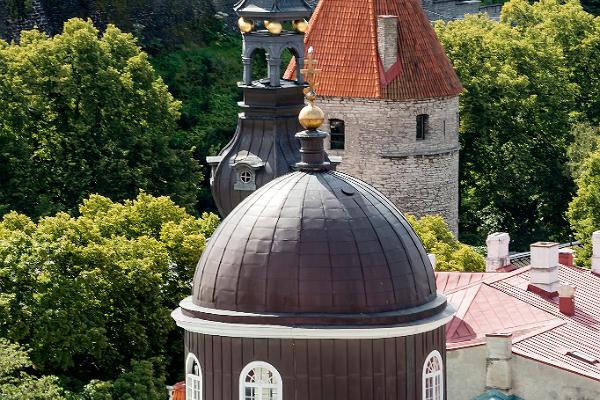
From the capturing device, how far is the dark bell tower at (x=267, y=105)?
5509cm

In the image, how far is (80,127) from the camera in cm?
7088

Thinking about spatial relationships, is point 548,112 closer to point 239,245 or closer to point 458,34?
point 458,34

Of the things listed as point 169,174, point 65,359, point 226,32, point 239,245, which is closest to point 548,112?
point 226,32

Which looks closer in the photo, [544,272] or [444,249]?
[544,272]

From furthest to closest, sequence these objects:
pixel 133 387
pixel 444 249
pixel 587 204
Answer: pixel 587 204 < pixel 444 249 < pixel 133 387

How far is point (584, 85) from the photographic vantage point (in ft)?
298

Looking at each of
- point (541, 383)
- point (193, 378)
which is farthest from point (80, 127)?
point (193, 378)

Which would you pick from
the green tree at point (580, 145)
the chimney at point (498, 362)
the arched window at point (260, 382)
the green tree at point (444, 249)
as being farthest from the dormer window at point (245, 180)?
the green tree at point (580, 145)

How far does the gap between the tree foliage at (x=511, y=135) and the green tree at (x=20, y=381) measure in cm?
3387

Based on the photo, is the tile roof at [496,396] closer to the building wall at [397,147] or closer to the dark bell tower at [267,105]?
Result: the dark bell tower at [267,105]

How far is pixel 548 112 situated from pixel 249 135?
104 feet

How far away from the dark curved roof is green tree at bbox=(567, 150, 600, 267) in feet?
146

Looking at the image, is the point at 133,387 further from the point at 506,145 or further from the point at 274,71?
the point at 506,145

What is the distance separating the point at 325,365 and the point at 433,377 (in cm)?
142
